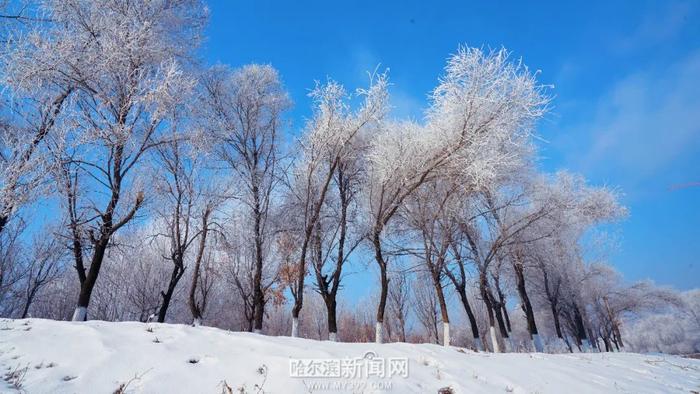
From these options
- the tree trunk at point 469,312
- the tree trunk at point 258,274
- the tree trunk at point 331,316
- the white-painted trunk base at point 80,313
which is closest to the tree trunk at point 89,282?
the white-painted trunk base at point 80,313

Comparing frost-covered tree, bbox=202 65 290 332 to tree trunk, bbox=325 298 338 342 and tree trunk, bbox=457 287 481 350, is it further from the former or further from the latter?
tree trunk, bbox=457 287 481 350

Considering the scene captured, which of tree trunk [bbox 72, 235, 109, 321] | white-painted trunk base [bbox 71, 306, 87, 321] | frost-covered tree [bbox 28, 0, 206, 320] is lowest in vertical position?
white-painted trunk base [bbox 71, 306, 87, 321]

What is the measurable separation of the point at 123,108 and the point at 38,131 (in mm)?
2035

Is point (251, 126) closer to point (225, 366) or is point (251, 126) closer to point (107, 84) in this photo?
point (107, 84)

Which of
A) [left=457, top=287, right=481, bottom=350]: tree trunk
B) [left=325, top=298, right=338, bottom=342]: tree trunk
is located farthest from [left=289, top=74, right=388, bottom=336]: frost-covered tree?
[left=457, top=287, right=481, bottom=350]: tree trunk

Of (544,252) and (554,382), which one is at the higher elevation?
(544,252)

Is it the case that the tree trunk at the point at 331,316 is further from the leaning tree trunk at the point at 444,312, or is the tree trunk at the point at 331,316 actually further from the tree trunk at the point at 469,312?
the tree trunk at the point at 469,312

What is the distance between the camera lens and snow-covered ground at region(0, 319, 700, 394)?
146 inches

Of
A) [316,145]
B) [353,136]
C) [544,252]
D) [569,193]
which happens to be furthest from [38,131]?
[544,252]

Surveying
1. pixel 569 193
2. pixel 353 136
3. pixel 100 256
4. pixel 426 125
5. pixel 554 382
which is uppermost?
pixel 353 136

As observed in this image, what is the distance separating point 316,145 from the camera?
14.1 meters

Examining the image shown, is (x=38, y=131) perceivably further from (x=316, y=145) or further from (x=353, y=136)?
(x=353, y=136)

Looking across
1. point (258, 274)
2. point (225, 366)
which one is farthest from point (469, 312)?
point (225, 366)

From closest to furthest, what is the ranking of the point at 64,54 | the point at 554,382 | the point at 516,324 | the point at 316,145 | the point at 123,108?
1. the point at 554,382
2. the point at 64,54
3. the point at 123,108
4. the point at 316,145
5. the point at 516,324
